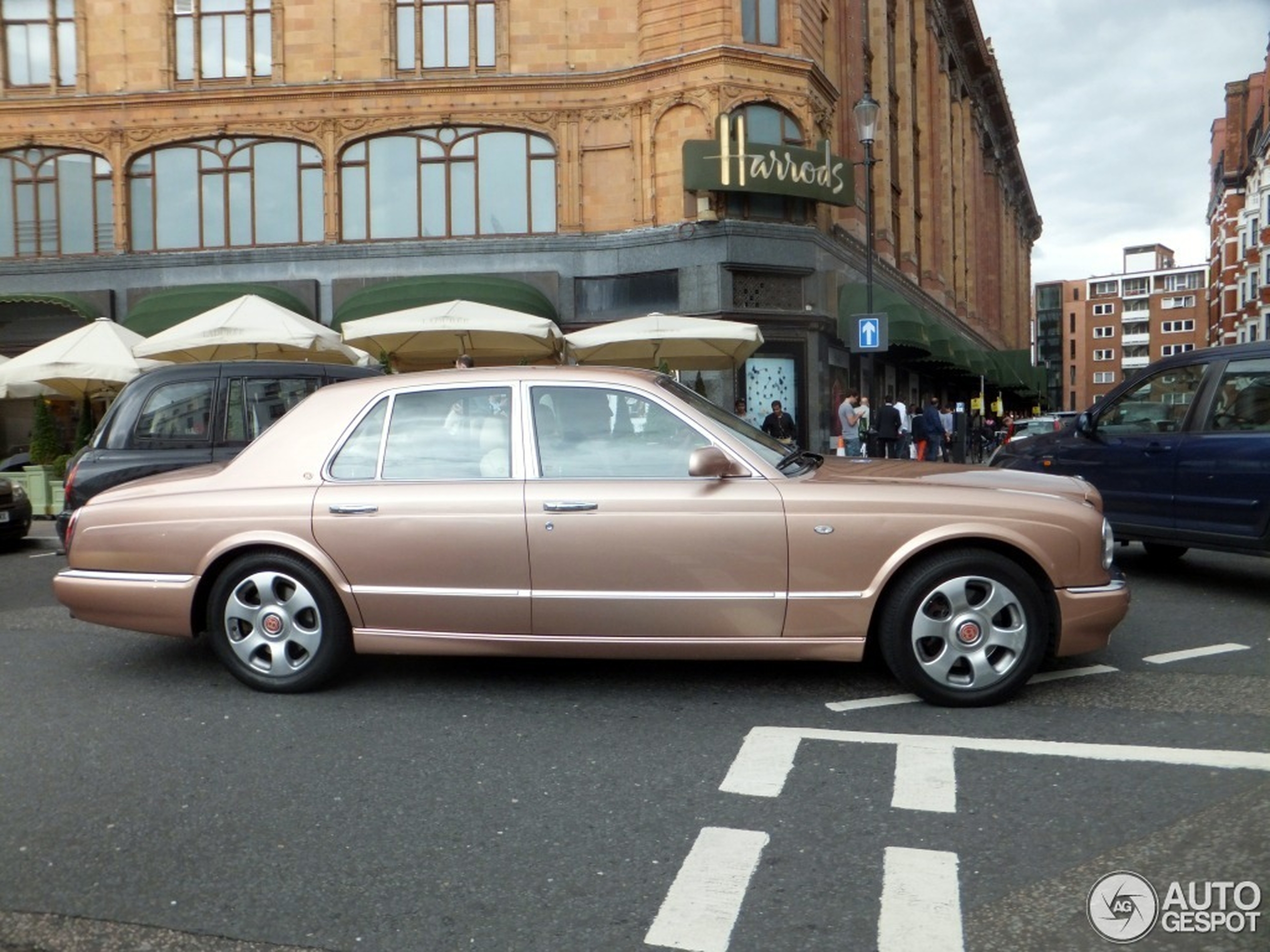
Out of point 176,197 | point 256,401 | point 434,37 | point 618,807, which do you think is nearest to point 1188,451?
point 618,807

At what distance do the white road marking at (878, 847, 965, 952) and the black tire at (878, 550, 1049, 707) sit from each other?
1.48 meters

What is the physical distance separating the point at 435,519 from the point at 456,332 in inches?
446

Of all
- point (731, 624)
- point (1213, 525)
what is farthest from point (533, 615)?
point (1213, 525)

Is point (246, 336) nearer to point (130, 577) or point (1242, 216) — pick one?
point (130, 577)

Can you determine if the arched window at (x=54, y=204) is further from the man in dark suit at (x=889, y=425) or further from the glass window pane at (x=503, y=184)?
the man in dark suit at (x=889, y=425)

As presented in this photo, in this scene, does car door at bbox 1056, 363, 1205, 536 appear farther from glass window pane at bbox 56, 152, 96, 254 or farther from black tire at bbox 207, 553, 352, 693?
glass window pane at bbox 56, 152, 96, 254

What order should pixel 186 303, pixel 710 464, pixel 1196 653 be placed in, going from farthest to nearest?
pixel 186 303 < pixel 1196 653 < pixel 710 464

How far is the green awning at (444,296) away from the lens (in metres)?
22.5

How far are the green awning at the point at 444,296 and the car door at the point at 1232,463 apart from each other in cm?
1640

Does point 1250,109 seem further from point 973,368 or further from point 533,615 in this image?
point 533,615

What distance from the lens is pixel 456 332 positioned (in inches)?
619

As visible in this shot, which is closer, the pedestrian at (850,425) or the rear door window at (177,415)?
the rear door window at (177,415)

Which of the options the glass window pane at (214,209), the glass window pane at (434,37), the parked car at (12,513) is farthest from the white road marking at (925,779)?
the glass window pane at (214,209)

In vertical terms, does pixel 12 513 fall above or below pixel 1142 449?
below
